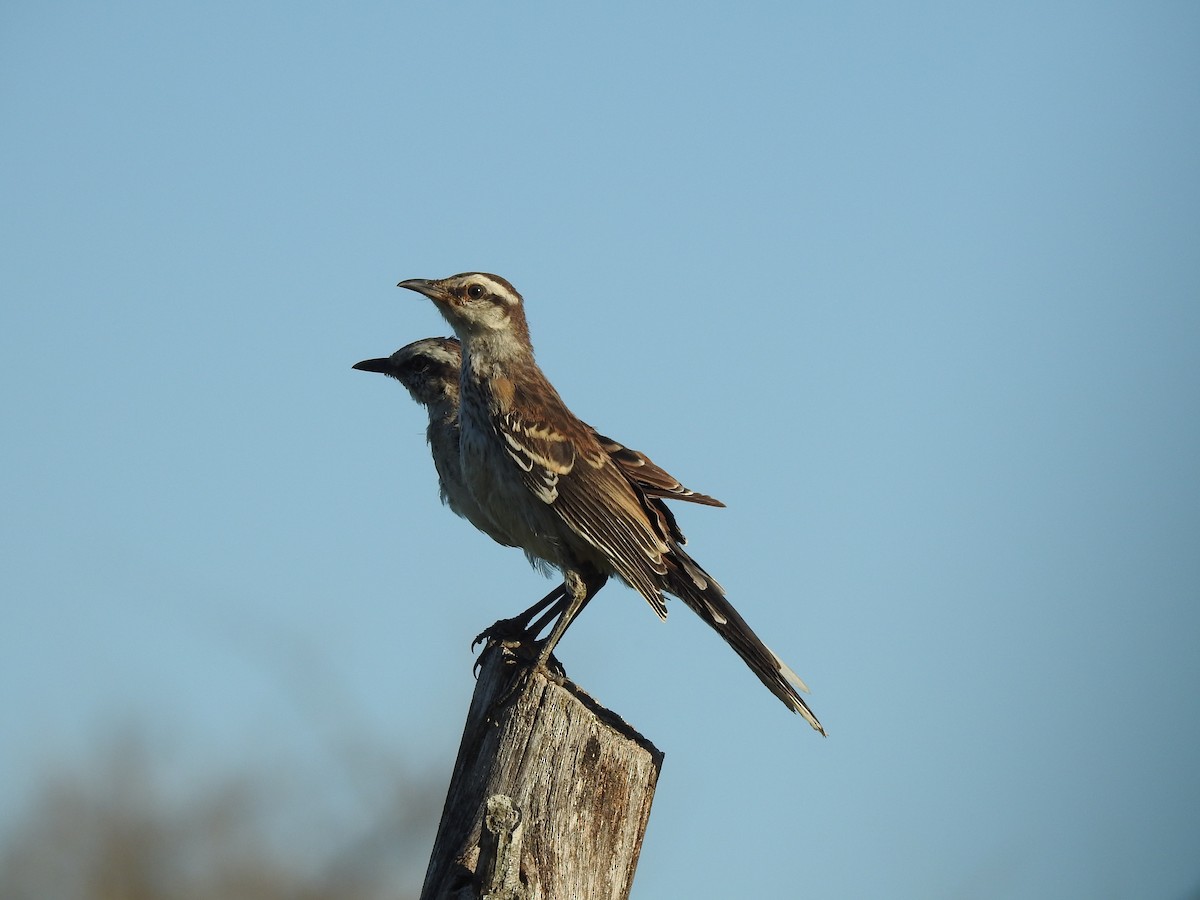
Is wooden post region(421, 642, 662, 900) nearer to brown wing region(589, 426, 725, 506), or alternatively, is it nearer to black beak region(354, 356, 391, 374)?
brown wing region(589, 426, 725, 506)

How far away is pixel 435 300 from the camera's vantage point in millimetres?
7562

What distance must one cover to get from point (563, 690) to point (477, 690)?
575 mm

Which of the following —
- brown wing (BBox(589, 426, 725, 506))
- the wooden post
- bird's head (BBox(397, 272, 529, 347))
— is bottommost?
the wooden post

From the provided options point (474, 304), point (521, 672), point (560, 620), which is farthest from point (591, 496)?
point (521, 672)

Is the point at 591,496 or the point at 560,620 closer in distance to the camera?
the point at 560,620

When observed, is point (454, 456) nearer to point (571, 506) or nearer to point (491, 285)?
point (491, 285)

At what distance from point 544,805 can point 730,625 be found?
2.23m

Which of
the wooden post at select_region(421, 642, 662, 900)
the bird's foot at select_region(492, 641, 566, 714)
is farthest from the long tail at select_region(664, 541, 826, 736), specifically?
the wooden post at select_region(421, 642, 662, 900)

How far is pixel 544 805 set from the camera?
4.45m

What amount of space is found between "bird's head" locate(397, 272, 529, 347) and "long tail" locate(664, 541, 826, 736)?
161cm

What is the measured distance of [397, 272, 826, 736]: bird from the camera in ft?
21.5

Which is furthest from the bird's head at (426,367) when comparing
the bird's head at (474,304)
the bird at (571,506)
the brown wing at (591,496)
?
the brown wing at (591,496)

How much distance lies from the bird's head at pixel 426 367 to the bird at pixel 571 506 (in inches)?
69.2

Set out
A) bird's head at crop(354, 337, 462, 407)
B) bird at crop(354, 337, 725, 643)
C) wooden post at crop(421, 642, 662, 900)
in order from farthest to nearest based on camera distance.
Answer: bird's head at crop(354, 337, 462, 407)
bird at crop(354, 337, 725, 643)
wooden post at crop(421, 642, 662, 900)
